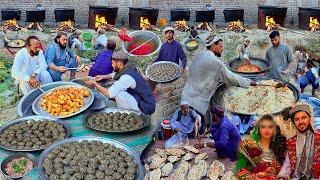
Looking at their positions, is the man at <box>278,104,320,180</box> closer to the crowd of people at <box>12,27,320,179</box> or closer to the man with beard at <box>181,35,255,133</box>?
the crowd of people at <box>12,27,320,179</box>

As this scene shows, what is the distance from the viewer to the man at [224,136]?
7.17m

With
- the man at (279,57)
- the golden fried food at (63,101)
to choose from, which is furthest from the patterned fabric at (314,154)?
the man at (279,57)

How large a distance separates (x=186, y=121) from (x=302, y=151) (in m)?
2.07

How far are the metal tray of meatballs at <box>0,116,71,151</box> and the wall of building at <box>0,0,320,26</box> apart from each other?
28.6 ft

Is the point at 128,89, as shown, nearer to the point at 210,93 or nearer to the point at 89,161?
the point at 210,93

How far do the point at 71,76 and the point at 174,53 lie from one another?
200cm

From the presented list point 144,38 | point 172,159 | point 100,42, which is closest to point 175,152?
point 172,159

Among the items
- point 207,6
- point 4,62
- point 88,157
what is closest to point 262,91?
point 88,157

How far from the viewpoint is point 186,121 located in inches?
306

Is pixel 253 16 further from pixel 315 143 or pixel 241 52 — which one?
pixel 315 143

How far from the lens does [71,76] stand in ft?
35.4

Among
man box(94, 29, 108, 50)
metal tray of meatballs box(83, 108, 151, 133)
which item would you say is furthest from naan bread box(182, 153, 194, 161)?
man box(94, 29, 108, 50)

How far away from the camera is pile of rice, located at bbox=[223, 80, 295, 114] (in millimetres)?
7891

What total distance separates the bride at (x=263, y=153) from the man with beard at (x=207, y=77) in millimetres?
1683
